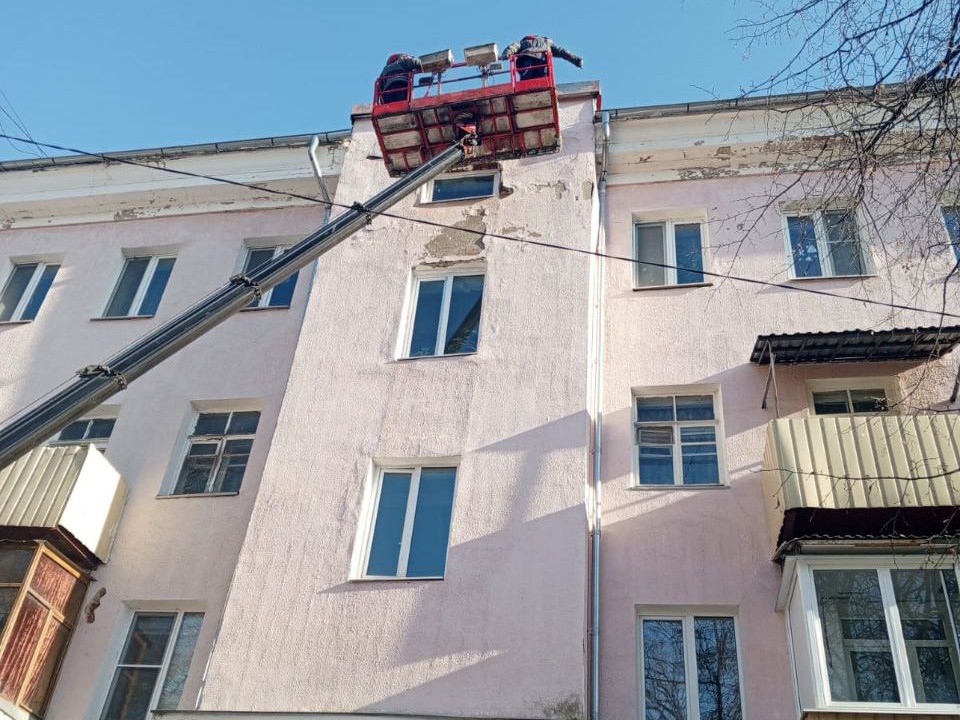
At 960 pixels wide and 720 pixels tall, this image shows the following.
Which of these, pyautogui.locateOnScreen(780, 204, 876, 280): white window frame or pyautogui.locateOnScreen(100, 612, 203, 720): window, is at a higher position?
pyautogui.locateOnScreen(780, 204, 876, 280): white window frame

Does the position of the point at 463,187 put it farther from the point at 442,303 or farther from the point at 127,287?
the point at 127,287

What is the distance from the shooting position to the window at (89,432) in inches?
514

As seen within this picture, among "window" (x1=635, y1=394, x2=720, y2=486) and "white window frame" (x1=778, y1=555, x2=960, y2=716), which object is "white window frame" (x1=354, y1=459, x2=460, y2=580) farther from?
"white window frame" (x1=778, y1=555, x2=960, y2=716)

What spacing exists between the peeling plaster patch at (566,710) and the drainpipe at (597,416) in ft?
1.42

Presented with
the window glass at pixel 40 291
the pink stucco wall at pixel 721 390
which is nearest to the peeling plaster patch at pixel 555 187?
the pink stucco wall at pixel 721 390

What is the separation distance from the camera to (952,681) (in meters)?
8.53

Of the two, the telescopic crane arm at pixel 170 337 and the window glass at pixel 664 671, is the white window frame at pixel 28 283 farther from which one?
the window glass at pixel 664 671

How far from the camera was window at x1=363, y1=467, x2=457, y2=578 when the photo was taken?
10.2 metres

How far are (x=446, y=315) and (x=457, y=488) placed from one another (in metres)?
2.81

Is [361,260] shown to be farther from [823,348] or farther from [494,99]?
[823,348]

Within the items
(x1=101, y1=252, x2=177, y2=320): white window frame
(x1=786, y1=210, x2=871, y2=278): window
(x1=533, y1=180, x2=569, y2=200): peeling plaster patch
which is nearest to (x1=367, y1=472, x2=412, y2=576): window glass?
(x1=533, y1=180, x2=569, y2=200): peeling plaster patch

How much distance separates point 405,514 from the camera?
10.7 meters

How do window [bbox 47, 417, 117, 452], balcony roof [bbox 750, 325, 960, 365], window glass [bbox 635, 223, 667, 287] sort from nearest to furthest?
balcony roof [bbox 750, 325, 960, 365]
window [bbox 47, 417, 117, 452]
window glass [bbox 635, 223, 667, 287]

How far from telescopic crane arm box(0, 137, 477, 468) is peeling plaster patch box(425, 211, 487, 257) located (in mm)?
827
